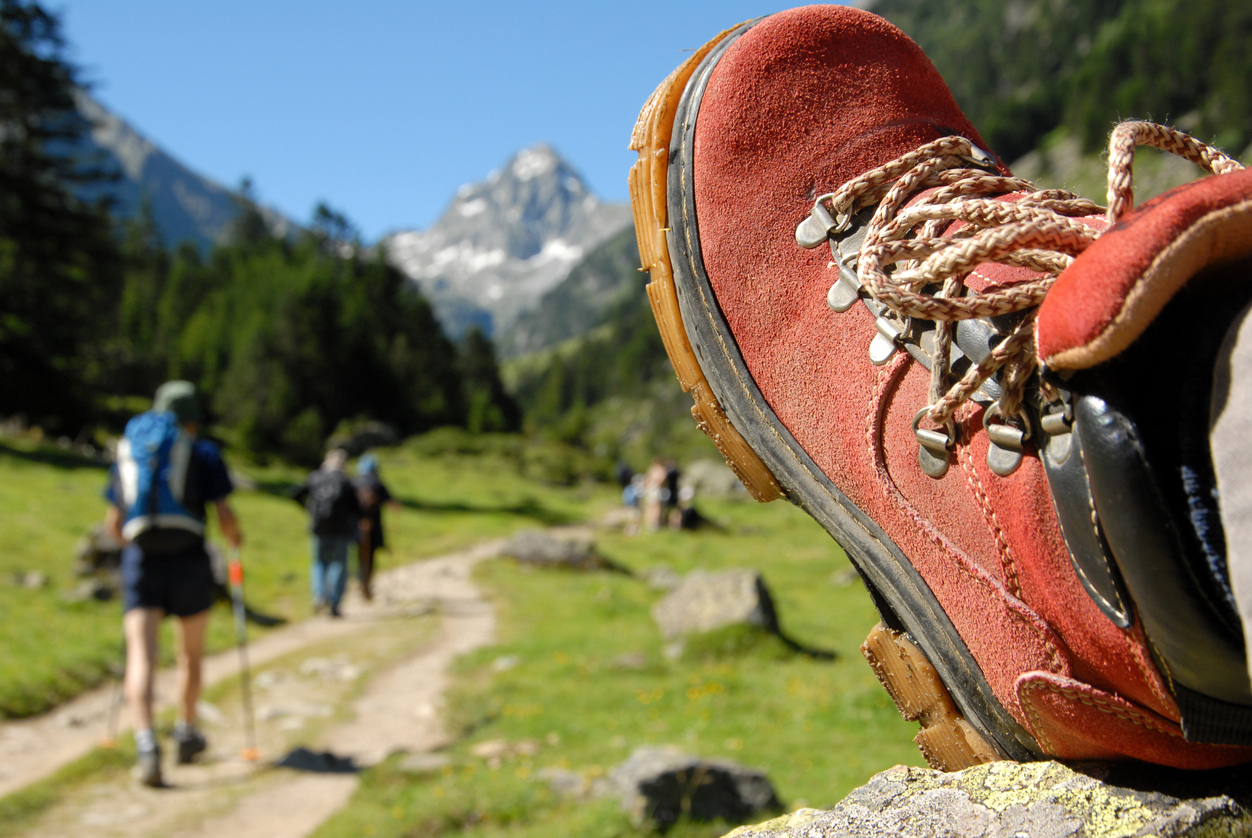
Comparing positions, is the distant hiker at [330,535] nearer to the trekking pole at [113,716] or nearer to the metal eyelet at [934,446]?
the trekking pole at [113,716]

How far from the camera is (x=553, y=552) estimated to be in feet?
43.7

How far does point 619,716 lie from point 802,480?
441 centimetres

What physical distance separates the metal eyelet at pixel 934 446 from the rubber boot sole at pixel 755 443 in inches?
7.1

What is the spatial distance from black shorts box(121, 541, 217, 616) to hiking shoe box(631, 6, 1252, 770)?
3.85m

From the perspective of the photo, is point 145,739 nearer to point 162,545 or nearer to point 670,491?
point 162,545

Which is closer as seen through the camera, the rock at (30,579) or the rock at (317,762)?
the rock at (317,762)

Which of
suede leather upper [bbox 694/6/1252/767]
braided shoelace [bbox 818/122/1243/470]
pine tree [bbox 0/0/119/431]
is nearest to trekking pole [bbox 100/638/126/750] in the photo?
suede leather upper [bbox 694/6/1252/767]

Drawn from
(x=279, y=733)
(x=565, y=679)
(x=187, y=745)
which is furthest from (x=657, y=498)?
(x=187, y=745)

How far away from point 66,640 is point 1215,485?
25.2ft

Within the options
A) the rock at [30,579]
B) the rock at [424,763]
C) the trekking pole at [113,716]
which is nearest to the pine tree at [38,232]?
the rock at [30,579]

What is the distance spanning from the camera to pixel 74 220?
22859 mm

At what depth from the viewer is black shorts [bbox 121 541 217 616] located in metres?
4.47

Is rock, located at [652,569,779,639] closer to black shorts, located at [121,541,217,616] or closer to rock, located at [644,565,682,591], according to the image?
rock, located at [644,565,682,591]

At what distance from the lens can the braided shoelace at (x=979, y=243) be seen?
1040mm
